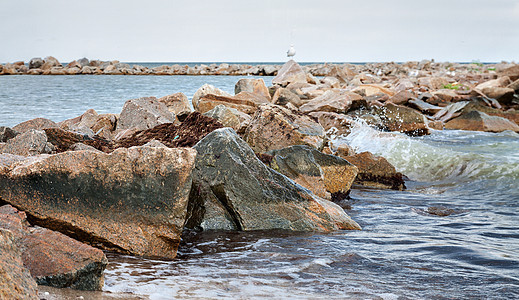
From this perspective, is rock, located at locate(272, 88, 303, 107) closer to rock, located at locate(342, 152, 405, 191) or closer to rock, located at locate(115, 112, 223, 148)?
rock, located at locate(342, 152, 405, 191)

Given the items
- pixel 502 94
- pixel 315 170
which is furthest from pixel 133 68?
pixel 315 170

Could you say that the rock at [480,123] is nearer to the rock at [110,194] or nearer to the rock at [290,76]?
the rock at [290,76]

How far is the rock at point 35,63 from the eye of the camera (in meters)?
51.2

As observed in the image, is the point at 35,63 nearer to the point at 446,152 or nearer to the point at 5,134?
the point at 5,134

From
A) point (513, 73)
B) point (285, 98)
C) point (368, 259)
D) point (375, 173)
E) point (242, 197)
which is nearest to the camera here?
point (368, 259)

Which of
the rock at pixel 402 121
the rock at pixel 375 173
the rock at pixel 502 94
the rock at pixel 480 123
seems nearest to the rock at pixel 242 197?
the rock at pixel 375 173

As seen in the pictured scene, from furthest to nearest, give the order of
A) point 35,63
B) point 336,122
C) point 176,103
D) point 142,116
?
point 35,63 → point 336,122 → point 176,103 → point 142,116

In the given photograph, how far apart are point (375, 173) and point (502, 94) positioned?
11.5 metres

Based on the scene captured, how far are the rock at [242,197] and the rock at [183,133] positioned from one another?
983 millimetres

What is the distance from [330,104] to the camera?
1324 cm

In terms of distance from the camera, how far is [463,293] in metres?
3.30

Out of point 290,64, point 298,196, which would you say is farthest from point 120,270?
point 290,64

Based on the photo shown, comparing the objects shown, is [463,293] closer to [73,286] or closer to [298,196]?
[298,196]

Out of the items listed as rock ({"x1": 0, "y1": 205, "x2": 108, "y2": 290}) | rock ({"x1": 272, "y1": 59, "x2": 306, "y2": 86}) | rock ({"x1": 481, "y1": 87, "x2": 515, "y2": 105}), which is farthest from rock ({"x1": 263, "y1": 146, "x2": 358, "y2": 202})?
rock ({"x1": 272, "y1": 59, "x2": 306, "y2": 86})
